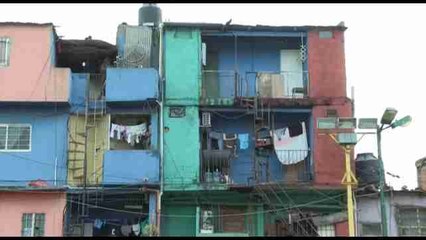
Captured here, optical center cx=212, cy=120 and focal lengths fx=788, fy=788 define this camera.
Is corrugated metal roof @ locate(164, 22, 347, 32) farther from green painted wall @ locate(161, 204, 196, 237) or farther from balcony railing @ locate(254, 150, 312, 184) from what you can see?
green painted wall @ locate(161, 204, 196, 237)

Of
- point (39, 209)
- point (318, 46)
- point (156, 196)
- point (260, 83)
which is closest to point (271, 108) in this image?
point (260, 83)

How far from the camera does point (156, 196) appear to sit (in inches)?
1083

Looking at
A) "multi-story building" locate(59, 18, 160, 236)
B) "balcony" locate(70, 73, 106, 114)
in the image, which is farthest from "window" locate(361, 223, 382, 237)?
"balcony" locate(70, 73, 106, 114)

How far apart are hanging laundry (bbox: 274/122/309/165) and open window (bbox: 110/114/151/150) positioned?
476 cm

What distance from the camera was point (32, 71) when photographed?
93.3 feet

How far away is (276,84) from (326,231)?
575cm

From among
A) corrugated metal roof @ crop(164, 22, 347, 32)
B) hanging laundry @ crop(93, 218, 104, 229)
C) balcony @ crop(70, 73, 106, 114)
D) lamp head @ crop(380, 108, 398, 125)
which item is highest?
corrugated metal roof @ crop(164, 22, 347, 32)

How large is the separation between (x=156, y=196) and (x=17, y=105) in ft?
20.1

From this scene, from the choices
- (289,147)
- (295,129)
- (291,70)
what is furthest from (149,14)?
(289,147)

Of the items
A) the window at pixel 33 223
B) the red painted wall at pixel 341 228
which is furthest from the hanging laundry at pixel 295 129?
the window at pixel 33 223

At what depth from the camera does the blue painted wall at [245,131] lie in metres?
29.2

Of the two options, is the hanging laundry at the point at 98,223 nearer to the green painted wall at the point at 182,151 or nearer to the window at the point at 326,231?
the green painted wall at the point at 182,151

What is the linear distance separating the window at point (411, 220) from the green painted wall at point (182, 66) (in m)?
8.33

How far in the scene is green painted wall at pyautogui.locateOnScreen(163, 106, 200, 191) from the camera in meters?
27.8
